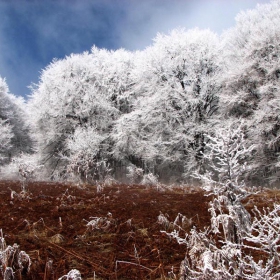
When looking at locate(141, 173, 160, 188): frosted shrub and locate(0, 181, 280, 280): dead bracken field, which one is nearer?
locate(0, 181, 280, 280): dead bracken field

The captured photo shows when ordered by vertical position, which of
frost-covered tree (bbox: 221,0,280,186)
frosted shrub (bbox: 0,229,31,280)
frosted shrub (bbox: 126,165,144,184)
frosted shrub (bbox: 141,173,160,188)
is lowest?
frosted shrub (bbox: 0,229,31,280)

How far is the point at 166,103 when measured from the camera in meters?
23.7

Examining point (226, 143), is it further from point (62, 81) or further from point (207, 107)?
point (62, 81)

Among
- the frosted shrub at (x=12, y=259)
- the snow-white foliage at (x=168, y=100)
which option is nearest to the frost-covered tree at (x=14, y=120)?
the snow-white foliage at (x=168, y=100)

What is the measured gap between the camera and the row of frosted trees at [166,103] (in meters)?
20.4

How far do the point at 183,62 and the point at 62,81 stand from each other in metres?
12.1

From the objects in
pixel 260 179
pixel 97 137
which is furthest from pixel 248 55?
pixel 97 137

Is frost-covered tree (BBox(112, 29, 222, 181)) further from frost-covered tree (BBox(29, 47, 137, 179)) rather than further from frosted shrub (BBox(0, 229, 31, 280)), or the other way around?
frosted shrub (BBox(0, 229, 31, 280))

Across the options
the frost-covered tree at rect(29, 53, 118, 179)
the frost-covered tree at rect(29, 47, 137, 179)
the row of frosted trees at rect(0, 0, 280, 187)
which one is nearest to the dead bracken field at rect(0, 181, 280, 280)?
the row of frosted trees at rect(0, 0, 280, 187)

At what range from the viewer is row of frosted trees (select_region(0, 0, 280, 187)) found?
Answer: 2036cm

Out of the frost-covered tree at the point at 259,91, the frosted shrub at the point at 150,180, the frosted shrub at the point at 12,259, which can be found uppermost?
the frost-covered tree at the point at 259,91

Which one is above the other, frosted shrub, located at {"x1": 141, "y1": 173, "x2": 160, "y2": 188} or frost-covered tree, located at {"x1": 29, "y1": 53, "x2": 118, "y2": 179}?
frost-covered tree, located at {"x1": 29, "y1": 53, "x2": 118, "y2": 179}

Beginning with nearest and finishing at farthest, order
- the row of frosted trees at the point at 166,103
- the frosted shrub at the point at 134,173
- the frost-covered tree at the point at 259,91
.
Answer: the frosted shrub at the point at 134,173
the frost-covered tree at the point at 259,91
the row of frosted trees at the point at 166,103

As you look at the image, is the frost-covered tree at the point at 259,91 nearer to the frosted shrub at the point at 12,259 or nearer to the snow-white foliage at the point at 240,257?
the snow-white foliage at the point at 240,257
